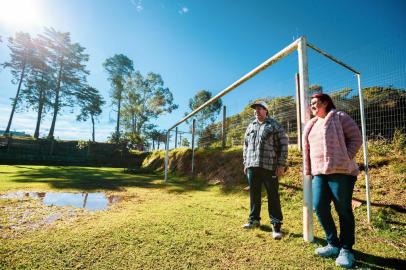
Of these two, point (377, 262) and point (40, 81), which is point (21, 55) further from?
point (377, 262)

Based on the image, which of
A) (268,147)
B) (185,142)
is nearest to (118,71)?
(185,142)

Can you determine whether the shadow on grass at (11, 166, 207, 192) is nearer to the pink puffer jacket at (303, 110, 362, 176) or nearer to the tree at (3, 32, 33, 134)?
the pink puffer jacket at (303, 110, 362, 176)

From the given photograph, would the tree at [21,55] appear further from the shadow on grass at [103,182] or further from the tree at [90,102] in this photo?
the shadow on grass at [103,182]

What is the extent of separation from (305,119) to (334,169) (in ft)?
2.69

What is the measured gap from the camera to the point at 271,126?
299 centimetres

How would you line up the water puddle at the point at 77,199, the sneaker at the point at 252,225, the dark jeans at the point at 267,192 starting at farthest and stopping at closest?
the water puddle at the point at 77,199 → the sneaker at the point at 252,225 → the dark jeans at the point at 267,192

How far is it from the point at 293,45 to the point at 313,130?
52.9 inches

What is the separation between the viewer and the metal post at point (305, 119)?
2482mm

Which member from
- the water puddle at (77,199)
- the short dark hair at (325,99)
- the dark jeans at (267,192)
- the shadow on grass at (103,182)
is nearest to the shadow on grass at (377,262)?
the dark jeans at (267,192)

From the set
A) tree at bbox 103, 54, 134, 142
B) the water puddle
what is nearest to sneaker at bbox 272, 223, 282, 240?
A: the water puddle

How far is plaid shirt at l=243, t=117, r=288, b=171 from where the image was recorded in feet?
9.45

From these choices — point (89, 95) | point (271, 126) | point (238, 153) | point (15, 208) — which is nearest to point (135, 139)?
point (89, 95)

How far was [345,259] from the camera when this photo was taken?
1.94m

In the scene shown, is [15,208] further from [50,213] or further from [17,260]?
[17,260]
